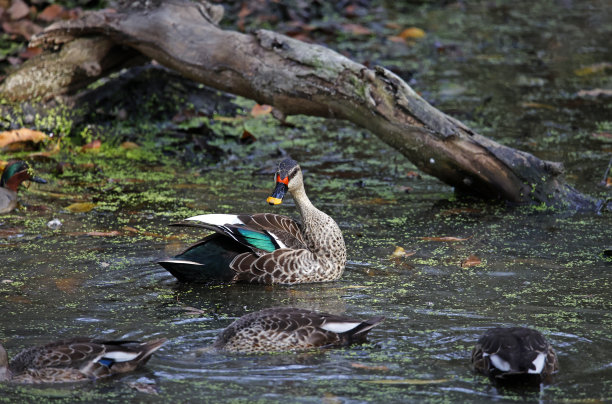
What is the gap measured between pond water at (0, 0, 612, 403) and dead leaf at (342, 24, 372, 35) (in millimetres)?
3986

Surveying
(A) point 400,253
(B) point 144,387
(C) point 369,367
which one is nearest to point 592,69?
(A) point 400,253

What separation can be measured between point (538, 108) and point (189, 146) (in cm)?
465

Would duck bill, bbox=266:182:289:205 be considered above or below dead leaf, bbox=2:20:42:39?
below

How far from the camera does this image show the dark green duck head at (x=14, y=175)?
27.4ft

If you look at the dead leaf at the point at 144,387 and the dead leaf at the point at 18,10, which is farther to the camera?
the dead leaf at the point at 18,10

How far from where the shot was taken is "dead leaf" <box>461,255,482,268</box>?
273 inches

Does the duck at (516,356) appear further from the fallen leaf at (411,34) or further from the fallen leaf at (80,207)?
the fallen leaf at (411,34)

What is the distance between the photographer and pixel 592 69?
13875 millimetres

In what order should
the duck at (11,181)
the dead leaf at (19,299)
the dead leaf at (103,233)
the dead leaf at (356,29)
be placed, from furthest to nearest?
the dead leaf at (356,29) → the duck at (11,181) → the dead leaf at (103,233) → the dead leaf at (19,299)

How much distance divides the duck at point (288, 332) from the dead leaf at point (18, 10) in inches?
429

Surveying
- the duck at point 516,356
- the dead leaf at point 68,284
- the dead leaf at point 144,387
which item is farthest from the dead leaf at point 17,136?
the duck at point 516,356

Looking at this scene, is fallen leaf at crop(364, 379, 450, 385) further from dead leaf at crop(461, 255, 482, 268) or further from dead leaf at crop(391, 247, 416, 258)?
dead leaf at crop(391, 247, 416, 258)

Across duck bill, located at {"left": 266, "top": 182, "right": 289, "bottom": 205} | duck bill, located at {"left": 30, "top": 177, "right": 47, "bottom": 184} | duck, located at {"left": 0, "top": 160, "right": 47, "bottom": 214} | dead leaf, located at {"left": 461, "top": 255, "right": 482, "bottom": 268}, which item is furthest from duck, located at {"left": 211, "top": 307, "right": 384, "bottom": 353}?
duck bill, located at {"left": 30, "top": 177, "right": 47, "bottom": 184}

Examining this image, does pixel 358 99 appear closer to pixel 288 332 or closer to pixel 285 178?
pixel 285 178
